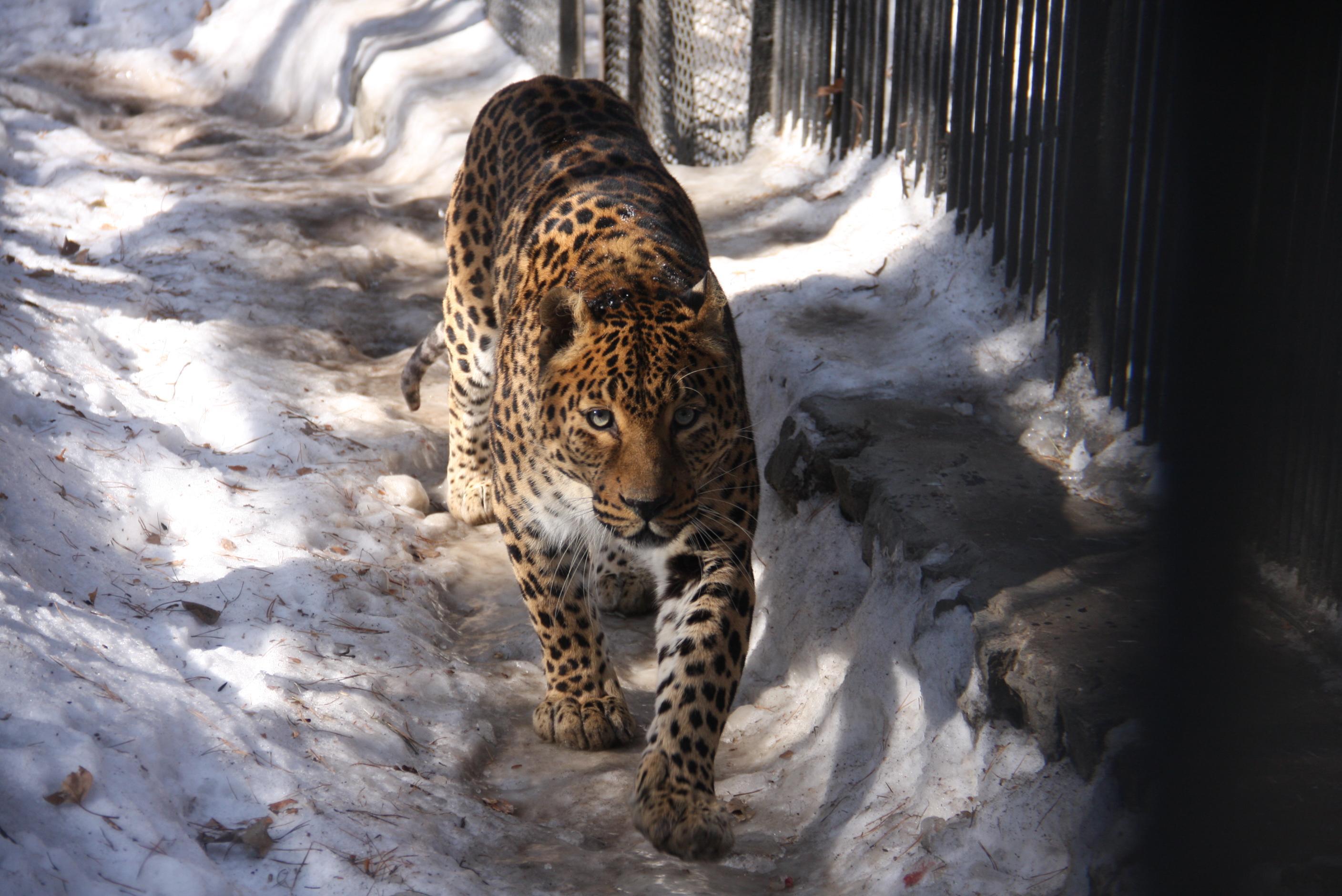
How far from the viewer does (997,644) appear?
3465 millimetres

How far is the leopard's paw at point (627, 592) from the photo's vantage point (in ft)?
18.4

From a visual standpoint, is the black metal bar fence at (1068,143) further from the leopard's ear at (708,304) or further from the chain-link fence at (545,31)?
the chain-link fence at (545,31)

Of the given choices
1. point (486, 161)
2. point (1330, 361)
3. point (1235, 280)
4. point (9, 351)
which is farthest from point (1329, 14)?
point (9, 351)

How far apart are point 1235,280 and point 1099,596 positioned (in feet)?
7.33

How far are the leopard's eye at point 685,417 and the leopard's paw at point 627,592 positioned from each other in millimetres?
1802

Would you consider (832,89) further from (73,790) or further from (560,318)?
(73,790)

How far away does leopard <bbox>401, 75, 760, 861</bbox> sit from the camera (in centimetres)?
380

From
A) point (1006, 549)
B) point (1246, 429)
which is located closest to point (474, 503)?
point (1006, 549)

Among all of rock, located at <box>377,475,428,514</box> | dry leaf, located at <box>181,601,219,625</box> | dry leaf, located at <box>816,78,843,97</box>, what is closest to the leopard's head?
dry leaf, located at <box>181,601,219,625</box>

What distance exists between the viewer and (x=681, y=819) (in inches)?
147

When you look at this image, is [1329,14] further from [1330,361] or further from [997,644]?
[997,644]

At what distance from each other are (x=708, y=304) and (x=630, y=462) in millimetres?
582

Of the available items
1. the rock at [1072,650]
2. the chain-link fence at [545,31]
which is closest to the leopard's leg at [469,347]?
the rock at [1072,650]

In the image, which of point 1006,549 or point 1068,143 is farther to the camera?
point 1068,143
